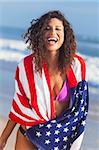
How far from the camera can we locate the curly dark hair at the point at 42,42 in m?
1.73

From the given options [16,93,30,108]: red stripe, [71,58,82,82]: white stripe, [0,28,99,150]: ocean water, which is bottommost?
[0,28,99,150]: ocean water

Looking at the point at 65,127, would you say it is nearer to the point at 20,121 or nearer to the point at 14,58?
the point at 20,121

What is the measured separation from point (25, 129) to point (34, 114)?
8cm

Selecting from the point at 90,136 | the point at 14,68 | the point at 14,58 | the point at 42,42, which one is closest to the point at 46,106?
the point at 42,42

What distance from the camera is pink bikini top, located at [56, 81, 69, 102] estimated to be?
1.76 metres

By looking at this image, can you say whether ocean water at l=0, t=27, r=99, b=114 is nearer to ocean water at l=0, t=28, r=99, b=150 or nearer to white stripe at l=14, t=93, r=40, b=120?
ocean water at l=0, t=28, r=99, b=150

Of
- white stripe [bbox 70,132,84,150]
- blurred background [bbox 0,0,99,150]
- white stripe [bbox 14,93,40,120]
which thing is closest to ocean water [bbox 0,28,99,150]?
blurred background [bbox 0,0,99,150]

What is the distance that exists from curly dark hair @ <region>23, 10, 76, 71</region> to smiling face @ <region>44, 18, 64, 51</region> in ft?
0.05

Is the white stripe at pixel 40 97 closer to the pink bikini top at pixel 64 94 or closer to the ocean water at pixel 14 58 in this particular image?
the pink bikini top at pixel 64 94

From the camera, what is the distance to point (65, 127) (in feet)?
5.83

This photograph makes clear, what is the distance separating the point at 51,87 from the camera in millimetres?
1769

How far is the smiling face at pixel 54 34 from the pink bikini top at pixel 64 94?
0.51 ft

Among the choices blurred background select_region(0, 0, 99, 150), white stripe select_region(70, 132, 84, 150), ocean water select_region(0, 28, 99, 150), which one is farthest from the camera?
ocean water select_region(0, 28, 99, 150)

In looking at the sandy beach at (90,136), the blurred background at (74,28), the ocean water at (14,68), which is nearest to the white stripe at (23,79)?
the blurred background at (74,28)
